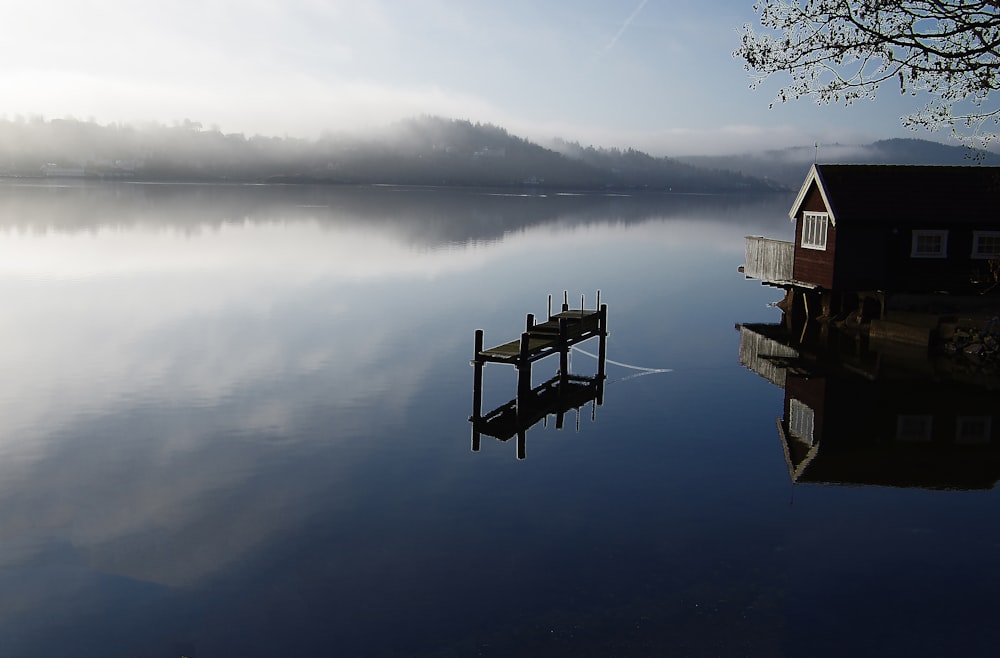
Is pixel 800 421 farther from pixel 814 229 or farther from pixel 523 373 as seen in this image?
pixel 814 229

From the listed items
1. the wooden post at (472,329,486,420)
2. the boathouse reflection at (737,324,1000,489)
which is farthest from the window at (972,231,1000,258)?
the wooden post at (472,329,486,420)

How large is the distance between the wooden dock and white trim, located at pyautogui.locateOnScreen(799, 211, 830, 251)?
1530 cm

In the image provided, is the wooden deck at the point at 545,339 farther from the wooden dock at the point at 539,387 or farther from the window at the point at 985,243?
the window at the point at 985,243

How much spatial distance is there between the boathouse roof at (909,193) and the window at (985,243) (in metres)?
0.74

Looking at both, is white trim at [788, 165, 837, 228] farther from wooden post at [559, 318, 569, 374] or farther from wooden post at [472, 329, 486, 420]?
wooden post at [472, 329, 486, 420]

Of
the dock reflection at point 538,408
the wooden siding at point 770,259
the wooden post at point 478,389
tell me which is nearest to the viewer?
the dock reflection at point 538,408

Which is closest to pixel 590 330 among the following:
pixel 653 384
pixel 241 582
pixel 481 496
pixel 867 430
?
pixel 653 384

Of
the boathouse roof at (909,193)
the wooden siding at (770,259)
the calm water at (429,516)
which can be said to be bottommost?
the calm water at (429,516)

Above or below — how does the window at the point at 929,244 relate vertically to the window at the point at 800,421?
above

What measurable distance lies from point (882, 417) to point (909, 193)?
20792mm

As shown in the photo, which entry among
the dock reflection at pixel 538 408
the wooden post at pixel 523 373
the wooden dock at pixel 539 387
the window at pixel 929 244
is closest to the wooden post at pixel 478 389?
the wooden dock at pixel 539 387

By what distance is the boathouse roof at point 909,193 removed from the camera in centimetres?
4453

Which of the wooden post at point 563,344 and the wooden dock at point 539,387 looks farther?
the wooden post at point 563,344

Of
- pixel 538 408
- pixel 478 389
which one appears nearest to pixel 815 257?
pixel 538 408
